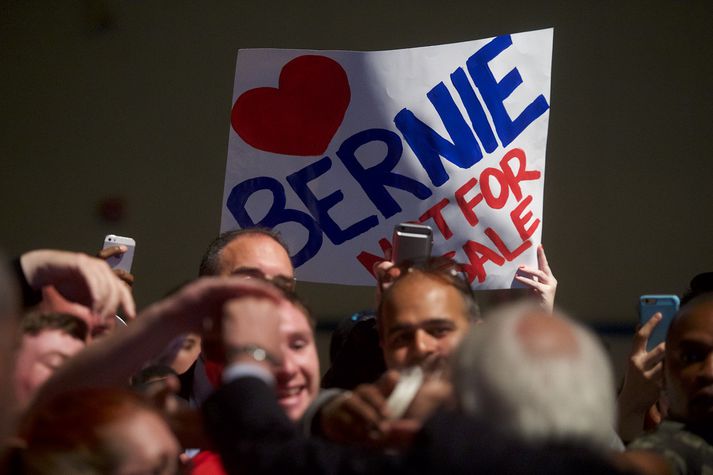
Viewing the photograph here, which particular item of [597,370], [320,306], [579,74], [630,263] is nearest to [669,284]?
[630,263]

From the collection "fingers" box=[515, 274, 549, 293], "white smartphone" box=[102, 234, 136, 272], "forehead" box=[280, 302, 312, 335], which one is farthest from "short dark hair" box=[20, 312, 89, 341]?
"fingers" box=[515, 274, 549, 293]

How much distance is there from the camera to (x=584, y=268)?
196 inches

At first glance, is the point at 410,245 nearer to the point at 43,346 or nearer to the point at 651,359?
the point at 651,359

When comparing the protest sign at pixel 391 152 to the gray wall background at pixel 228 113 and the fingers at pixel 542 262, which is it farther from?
the gray wall background at pixel 228 113

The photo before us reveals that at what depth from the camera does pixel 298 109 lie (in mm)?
3842

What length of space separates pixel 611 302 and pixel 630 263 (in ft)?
0.68

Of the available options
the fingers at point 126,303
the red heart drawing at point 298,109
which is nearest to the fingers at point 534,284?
the red heart drawing at point 298,109

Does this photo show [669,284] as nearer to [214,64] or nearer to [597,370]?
[214,64]

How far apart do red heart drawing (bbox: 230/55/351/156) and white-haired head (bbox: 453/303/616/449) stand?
2360mm

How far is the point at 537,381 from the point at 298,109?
8.50 ft

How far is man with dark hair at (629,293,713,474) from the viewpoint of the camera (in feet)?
6.70

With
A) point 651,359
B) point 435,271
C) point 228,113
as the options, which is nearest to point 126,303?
point 435,271

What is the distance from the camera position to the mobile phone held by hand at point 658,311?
2.90 meters

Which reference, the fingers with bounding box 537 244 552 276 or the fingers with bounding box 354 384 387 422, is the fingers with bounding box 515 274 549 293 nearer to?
the fingers with bounding box 537 244 552 276
